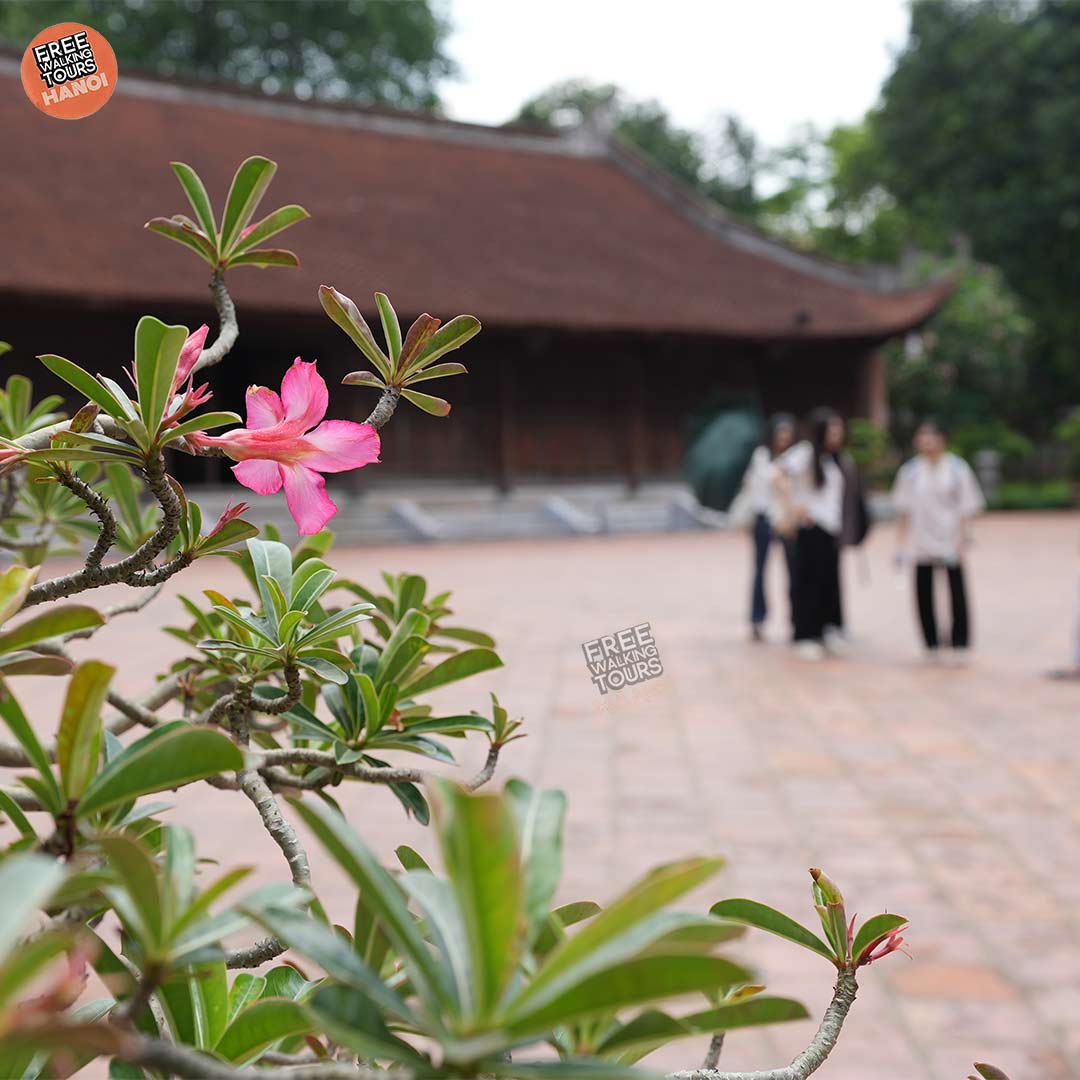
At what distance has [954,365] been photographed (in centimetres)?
2091

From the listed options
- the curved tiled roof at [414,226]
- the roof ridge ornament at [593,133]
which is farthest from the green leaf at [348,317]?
the roof ridge ornament at [593,133]

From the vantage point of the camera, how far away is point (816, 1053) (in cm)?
61

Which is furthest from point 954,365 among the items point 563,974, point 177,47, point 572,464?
point 563,974

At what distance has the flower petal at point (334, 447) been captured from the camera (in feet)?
1.91

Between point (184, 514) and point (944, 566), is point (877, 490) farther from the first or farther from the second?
point (184, 514)

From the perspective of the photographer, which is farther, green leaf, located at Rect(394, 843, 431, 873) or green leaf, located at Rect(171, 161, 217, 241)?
green leaf, located at Rect(171, 161, 217, 241)

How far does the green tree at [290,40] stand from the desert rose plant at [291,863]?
22.5 m

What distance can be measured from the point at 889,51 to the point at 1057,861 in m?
24.2

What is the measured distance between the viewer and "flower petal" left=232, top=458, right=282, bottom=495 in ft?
2.01

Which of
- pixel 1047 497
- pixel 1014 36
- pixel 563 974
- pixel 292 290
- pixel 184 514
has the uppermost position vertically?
pixel 1014 36

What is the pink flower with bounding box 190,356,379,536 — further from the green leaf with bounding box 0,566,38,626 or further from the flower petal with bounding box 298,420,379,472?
the green leaf with bounding box 0,566,38,626

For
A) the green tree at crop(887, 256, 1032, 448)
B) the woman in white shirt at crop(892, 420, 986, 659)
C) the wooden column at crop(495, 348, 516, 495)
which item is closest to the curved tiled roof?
the wooden column at crop(495, 348, 516, 495)

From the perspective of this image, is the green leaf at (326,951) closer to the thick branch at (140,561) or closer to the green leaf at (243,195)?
the thick branch at (140,561)

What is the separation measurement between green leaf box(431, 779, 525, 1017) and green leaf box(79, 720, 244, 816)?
Result: 0.11m
